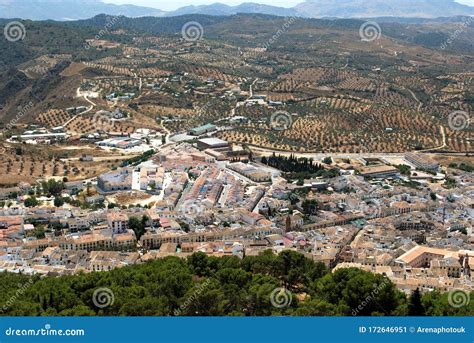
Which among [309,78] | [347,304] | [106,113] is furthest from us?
[309,78]

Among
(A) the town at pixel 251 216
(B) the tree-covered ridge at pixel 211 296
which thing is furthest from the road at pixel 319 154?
(B) the tree-covered ridge at pixel 211 296

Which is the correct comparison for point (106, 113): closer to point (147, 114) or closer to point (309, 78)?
point (147, 114)

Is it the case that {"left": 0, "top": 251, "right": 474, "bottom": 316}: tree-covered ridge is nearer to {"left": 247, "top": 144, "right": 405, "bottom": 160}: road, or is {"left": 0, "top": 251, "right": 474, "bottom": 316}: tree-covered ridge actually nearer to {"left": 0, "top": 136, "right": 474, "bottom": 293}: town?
{"left": 0, "top": 136, "right": 474, "bottom": 293}: town

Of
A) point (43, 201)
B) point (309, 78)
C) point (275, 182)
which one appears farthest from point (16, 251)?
point (309, 78)

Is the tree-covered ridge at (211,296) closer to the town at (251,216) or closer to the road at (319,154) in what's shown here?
the town at (251,216)

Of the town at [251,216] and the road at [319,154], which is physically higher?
the town at [251,216]

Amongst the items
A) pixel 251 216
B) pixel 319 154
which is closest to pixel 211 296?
pixel 251 216

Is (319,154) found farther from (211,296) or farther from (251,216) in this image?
(211,296)

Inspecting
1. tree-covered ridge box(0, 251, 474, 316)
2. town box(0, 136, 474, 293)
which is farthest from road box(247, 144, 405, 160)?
tree-covered ridge box(0, 251, 474, 316)
